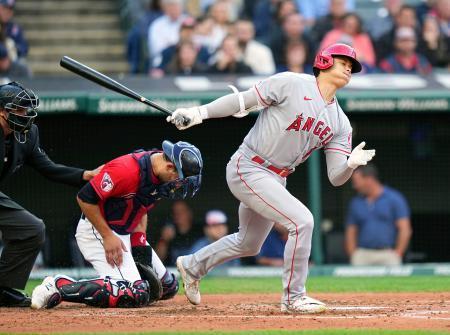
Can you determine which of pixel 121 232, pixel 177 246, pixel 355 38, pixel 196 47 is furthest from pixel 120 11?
pixel 121 232

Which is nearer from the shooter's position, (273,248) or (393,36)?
(273,248)

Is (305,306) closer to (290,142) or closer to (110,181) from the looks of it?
(290,142)

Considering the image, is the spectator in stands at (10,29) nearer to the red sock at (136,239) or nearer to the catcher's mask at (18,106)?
the catcher's mask at (18,106)

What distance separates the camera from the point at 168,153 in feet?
22.5

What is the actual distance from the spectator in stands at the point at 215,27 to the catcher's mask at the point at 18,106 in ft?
19.4

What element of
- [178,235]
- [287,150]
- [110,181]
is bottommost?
[178,235]

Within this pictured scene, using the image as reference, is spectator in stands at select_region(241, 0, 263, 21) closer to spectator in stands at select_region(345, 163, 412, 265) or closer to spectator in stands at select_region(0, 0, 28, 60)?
spectator in stands at select_region(0, 0, 28, 60)

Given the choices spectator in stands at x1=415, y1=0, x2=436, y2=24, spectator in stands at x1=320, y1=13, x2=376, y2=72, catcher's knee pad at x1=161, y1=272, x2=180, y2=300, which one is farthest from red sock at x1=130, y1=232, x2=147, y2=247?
spectator in stands at x1=415, y1=0, x2=436, y2=24

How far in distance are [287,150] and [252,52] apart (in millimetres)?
5832

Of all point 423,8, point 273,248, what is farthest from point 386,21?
point 273,248

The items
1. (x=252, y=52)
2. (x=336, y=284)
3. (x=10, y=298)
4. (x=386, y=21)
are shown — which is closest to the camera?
(x=10, y=298)

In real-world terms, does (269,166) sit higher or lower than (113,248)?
higher

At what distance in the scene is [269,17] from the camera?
44.5ft

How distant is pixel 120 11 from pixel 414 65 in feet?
14.2
